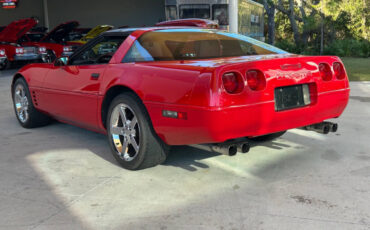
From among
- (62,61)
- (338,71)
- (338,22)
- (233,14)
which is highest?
(233,14)

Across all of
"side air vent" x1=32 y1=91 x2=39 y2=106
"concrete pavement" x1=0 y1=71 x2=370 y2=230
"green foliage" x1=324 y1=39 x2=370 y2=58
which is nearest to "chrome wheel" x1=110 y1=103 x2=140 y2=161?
"concrete pavement" x1=0 y1=71 x2=370 y2=230

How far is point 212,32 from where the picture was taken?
4660mm

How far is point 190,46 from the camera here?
4.29 metres

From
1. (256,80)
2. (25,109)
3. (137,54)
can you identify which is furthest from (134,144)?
(25,109)

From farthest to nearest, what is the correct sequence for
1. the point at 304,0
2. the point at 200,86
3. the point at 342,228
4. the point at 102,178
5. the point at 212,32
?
the point at 304,0
the point at 212,32
the point at 102,178
the point at 200,86
the point at 342,228

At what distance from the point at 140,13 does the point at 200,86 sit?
27.7 metres

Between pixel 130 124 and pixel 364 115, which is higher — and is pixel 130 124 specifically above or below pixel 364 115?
above

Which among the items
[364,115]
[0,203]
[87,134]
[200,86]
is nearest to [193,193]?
[200,86]

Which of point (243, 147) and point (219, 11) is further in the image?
point (219, 11)

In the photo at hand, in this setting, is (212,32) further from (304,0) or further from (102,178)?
(304,0)

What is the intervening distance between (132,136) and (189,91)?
0.88 metres

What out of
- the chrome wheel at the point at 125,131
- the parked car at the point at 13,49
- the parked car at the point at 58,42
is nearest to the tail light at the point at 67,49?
the parked car at the point at 58,42

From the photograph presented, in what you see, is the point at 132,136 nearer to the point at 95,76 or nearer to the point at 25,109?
the point at 95,76

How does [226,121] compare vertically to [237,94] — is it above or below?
below
